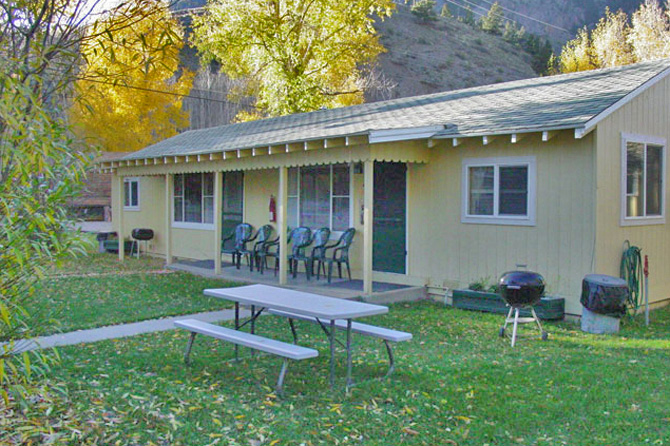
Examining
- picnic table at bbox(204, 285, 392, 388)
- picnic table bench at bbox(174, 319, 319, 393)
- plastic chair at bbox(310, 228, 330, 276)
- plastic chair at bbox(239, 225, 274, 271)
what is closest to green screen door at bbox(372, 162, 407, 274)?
plastic chair at bbox(310, 228, 330, 276)

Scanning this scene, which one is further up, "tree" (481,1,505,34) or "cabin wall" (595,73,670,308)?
"tree" (481,1,505,34)

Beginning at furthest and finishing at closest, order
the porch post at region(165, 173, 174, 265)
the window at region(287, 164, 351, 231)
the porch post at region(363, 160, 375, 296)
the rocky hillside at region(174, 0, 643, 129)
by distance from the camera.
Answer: the rocky hillside at region(174, 0, 643, 129), the porch post at region(165, 173, 174, 265), the window at region(287, 164, 351, 231), the porch post at region(363, 160, 375, 296)

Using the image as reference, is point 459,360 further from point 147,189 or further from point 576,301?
point 147,189

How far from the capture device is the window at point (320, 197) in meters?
12.2

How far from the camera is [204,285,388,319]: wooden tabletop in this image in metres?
5.42

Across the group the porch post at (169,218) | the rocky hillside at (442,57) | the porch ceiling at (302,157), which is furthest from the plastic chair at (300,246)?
the rocky hillside at (442,57)

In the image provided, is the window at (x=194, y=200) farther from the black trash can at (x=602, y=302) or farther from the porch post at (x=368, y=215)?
the black trash can at (x=602, y=302)

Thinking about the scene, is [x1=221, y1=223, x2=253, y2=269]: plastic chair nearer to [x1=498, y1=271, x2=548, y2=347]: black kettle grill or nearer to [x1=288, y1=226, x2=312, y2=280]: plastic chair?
[x1=288, y1=226, x2=312, y2=280]: plastic chair

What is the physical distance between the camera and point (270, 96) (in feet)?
82.4

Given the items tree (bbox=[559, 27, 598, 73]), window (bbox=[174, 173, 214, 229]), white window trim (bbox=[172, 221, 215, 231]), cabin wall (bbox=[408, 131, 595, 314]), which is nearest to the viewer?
cabin wall (bbox=[408, 131, 595, 314])

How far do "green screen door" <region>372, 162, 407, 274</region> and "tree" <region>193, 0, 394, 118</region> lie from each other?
1308 centimetres

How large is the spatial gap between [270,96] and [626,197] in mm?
17682

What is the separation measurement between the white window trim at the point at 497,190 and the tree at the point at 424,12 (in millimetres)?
53493

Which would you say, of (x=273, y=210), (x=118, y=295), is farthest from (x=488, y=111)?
(x=118, y=295)
